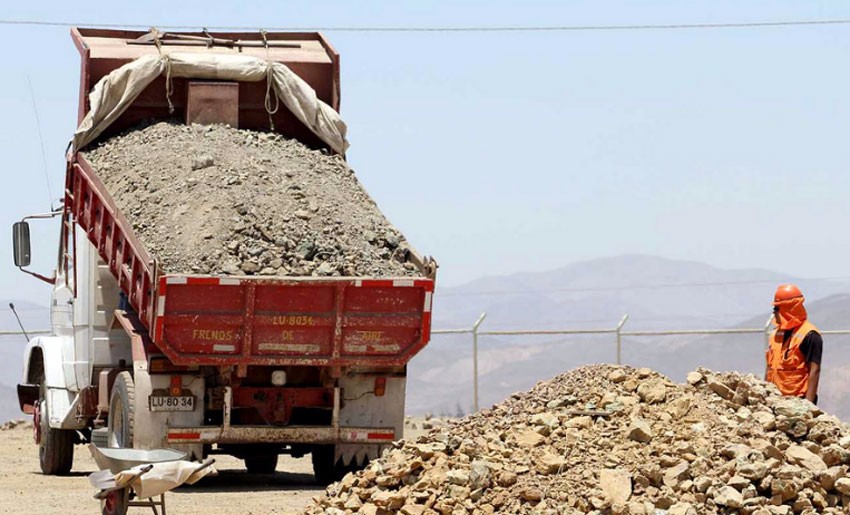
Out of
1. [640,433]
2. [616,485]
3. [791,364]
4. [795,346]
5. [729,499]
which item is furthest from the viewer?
[791,364]

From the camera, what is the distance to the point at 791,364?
11.3 metres

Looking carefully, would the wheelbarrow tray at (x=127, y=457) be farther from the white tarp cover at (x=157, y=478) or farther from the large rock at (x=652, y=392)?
the large rock at (x=652, y=392)

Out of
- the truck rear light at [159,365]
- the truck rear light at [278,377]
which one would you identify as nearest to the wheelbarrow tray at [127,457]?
the truck rear light at [159,365]

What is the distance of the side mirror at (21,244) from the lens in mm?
16469

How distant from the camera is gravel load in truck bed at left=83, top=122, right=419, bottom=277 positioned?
13.7 m

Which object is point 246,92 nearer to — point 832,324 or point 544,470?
point 544,470

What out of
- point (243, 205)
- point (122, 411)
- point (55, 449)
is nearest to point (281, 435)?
point (122, 411)

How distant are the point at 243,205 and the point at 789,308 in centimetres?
524

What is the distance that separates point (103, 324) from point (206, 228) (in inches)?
77.5

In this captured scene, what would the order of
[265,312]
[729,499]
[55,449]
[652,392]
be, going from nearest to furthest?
1. [729,499]
2. [652,392]
3. [265,312]
4. [55,449]

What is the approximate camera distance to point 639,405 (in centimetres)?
1084

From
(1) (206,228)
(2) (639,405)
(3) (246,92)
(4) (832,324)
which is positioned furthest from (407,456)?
(4) (832,324)

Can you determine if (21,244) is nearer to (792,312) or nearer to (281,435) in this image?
(281,435)

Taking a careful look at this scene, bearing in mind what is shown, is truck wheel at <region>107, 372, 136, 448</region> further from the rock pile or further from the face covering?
the face covering
